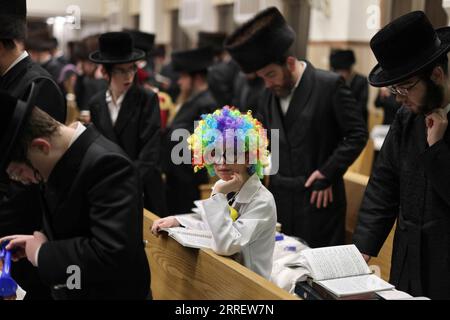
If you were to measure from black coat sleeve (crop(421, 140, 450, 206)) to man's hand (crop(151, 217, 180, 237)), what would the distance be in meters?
1.24

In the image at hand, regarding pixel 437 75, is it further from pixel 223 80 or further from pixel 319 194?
pixel 223 80

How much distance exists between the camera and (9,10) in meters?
3.13

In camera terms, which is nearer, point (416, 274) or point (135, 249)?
point (135, 249)

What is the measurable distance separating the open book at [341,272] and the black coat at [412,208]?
248mm

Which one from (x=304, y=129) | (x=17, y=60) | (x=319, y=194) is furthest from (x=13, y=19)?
(x=319, y=194)

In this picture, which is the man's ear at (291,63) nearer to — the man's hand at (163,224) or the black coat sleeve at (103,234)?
the man's hand at (163,224)

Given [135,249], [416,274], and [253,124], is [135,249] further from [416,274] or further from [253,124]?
[416,274]

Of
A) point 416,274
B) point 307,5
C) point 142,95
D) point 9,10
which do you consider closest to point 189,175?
point 142,95

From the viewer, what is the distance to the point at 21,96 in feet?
9.23

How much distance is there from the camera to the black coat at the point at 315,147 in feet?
12.6

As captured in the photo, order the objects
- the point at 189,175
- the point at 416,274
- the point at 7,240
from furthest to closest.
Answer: the point at 189,175
the point at 416,274
the point at 7,240

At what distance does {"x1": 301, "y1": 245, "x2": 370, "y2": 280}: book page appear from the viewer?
2.45 m

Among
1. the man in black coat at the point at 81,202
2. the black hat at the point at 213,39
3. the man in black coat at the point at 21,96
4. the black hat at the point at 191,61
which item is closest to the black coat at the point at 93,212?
the man in black coat at the point at 81,202
